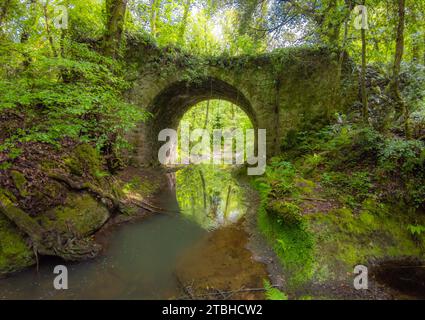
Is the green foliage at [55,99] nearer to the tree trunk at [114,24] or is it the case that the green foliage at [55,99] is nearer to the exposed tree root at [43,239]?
the tree trunk at [114,24]

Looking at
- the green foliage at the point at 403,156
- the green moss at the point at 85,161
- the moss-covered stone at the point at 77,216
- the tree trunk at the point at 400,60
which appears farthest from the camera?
the green moss at the point at 85,161

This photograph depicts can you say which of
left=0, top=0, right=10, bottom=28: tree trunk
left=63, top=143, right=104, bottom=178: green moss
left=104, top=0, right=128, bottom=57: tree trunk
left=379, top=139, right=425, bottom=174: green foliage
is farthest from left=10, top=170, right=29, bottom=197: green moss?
left=379, top=139, right=425, bottom=174: green foliage

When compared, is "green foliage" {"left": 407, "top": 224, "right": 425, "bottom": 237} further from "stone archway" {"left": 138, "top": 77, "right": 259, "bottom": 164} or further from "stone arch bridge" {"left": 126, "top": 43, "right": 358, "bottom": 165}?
"stone archway" {"left": 138, "top": 77, "right": 259, "bottom": 164}

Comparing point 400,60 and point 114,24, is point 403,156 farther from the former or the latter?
point 114,24

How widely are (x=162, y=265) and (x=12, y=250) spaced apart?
2.48 m

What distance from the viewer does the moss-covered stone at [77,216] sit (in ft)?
14.2

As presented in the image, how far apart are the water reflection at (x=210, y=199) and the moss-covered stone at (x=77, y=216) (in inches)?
95.0

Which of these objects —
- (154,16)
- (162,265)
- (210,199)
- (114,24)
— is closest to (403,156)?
(162,265)

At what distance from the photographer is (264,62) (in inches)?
376

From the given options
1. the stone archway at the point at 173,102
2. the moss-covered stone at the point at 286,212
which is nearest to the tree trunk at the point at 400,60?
the moss-covered stone at the point at 286,212

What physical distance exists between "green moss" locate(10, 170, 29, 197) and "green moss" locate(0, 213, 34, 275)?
1.56 feet

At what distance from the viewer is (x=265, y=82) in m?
9.62
